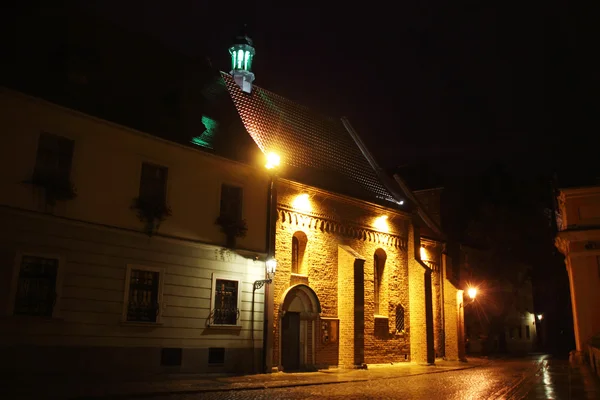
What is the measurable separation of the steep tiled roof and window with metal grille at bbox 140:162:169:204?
5925 millimetres

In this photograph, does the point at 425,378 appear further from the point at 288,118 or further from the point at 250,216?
the point at 288,118

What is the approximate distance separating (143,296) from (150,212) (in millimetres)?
2646

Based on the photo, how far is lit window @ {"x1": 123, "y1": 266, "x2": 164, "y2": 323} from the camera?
1727cm

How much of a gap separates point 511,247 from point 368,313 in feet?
61.4

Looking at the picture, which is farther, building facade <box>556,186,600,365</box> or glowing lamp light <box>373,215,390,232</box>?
glowing lamp light <box>373,215,390,232</box>

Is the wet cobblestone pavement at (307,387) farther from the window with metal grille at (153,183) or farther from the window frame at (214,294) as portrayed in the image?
the window with metal grille at (153,183)

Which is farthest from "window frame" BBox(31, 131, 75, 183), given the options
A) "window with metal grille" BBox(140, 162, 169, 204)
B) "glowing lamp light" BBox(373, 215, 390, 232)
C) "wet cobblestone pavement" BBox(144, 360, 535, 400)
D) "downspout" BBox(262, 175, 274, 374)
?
"glowing lamp light" BBox(373, 215, 390, 232)

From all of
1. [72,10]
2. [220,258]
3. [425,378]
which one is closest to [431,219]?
[425,378]

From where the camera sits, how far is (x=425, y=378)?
1991 cm

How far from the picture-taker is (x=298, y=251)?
2459 centimetres

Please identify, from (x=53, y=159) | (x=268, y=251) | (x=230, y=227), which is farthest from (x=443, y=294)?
(x=53, y=159)

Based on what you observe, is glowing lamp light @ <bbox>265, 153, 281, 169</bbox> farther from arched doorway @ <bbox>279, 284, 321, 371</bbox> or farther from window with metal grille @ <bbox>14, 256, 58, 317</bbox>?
window with metal grille @ <bbox>14, 256, 58, 317</bbox>

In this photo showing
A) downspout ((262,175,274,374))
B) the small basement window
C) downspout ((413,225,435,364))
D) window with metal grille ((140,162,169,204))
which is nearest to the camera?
window with metal grille ((140,162,169,204))

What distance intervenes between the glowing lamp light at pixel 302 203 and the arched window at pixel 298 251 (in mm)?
1074
